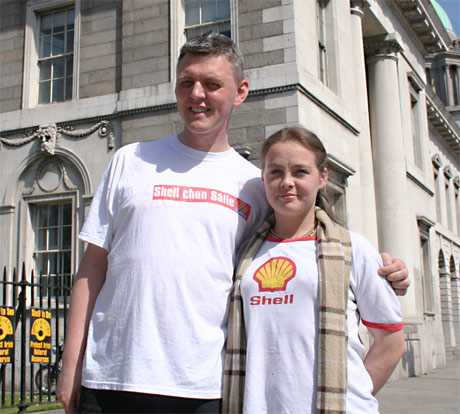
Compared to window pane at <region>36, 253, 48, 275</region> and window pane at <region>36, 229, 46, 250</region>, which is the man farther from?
window pane at <region>36, 229, 46, 250</region>

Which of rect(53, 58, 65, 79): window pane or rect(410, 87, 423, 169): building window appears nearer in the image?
rect(53, 58, 65, 79): window pane

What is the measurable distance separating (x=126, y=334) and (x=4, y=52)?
48.8ft

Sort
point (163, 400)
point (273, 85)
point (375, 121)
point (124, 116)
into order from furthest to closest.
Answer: point (375, 121) → point (124, 116) → point (273, 85) → point (163, 400)

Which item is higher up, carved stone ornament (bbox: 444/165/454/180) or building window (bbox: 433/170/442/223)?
carved stone ornament (bbox: 444/165/454/180)

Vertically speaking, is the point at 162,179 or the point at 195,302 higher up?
the point at 162,179

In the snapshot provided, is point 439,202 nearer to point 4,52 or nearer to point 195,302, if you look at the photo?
point 4,52

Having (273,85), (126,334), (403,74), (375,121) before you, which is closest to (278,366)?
(126,334)

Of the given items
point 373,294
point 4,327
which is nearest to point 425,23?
point 4,327

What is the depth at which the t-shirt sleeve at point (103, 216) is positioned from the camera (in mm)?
2744

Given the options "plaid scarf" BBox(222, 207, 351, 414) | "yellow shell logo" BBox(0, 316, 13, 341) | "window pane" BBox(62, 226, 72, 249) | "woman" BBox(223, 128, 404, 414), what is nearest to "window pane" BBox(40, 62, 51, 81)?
"window pane" BBox(62, 226, 72, 249)

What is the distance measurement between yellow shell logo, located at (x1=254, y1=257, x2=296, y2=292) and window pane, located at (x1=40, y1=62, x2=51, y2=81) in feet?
46.2

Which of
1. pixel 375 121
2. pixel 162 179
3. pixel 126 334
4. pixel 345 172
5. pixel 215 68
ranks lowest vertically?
pixel 126 334

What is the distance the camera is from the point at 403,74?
2273 cm

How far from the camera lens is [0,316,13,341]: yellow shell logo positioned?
9195 millimetres
